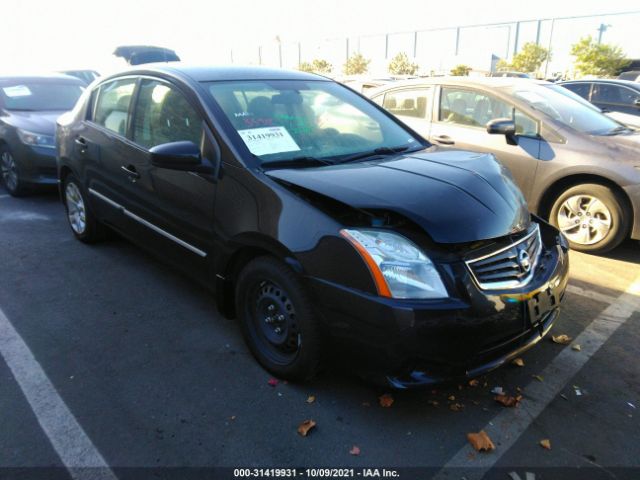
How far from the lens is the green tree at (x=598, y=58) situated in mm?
28438

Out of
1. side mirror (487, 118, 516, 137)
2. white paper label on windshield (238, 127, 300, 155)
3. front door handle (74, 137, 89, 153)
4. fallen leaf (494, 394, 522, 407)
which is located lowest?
fallen leaf (494, 394, 522, 407)

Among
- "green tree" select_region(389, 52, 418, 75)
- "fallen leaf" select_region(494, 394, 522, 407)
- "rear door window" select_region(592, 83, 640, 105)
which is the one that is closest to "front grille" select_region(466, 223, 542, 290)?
"fallen leaf" select_region(494, 394, 522, 407)

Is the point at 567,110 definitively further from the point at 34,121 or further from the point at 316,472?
the point at 34,121

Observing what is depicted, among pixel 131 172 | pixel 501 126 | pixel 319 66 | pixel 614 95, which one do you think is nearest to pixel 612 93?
pixel 614 95

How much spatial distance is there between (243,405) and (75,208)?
130 inches

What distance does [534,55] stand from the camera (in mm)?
32844

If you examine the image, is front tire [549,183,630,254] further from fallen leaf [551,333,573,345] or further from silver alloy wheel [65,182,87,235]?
silver alloy wheel [65,182,87,235]

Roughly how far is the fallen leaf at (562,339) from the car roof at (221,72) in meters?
2.53

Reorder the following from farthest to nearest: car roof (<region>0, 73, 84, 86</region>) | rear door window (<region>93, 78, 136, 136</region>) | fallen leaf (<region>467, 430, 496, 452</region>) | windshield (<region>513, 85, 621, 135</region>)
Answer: car roof (<region>0, 73, 84, 86</region>) < windshield (<region>513, 85, 621, 135</region>) < rear door window (<region>93, 78, 136, 136</region>) < fallen leaf (<region>467, 430, 496, 452</region>)

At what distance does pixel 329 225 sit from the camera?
7.81 ft

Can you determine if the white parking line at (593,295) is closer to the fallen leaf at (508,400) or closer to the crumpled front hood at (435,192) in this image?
the crumpled front hood at (435,192)

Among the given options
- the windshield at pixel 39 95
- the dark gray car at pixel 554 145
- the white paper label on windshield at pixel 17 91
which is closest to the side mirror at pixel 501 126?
the dark gray car at pixel 554 145

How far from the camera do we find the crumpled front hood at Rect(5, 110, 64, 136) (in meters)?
6.49

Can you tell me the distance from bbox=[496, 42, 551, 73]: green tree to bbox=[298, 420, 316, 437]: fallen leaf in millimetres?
34918
